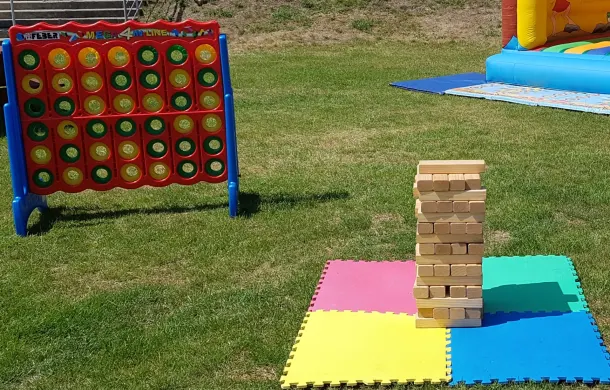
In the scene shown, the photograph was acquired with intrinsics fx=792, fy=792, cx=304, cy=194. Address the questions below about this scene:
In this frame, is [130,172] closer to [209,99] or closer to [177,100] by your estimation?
[177,100]

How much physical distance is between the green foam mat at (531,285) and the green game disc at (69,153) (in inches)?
132

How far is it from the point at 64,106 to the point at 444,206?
11.6ft

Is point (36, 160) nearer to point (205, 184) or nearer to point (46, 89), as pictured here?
point (46, 89)

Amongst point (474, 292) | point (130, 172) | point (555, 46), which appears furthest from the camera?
point (555, 46)

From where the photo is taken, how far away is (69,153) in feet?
21.2

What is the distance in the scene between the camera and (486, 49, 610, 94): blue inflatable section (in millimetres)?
10945

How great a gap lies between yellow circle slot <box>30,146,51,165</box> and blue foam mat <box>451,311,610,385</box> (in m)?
3.72

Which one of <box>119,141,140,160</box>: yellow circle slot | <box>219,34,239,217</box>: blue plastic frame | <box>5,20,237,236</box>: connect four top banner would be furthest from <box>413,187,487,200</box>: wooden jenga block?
<box>119,141,140,160</box>: yellow circle slot

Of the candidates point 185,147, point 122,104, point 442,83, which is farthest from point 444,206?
point 442,83

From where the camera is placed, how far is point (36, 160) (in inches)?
250

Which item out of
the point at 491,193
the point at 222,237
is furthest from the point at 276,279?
the point at 491,193

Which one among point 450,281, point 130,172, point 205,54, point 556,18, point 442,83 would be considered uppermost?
point 205,54

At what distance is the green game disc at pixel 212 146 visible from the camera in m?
6.52

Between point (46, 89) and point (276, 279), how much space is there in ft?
8.48
